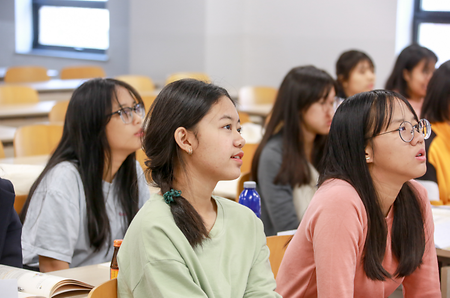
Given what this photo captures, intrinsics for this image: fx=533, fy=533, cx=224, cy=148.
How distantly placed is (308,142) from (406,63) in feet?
5.04

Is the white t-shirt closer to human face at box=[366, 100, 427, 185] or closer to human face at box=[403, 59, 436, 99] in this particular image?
human face at box=[366, 100, 427, 185]

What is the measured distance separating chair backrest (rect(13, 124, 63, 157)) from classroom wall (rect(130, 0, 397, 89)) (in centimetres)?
260

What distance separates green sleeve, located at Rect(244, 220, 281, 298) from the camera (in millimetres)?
1222

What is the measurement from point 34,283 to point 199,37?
507cm

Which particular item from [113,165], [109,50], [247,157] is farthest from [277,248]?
[109,50]

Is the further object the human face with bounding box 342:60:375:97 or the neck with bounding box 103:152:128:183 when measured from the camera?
the human face with bounding box 342:60:375:97

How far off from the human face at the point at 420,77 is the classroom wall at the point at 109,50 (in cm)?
448

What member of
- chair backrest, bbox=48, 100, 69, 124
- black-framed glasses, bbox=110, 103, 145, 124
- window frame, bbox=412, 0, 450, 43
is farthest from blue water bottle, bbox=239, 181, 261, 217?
window frame, bbox=412, 0, 450, 43

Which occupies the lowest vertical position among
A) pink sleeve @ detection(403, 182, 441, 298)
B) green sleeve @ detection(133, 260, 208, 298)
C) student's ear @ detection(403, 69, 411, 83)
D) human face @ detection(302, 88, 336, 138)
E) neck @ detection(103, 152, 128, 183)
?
pink sleeve @ detection(403, 182, 441, 298)

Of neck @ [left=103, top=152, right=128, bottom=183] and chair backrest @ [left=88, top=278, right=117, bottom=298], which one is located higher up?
neck @ [left=103, top=152, right=128, bottom=183]

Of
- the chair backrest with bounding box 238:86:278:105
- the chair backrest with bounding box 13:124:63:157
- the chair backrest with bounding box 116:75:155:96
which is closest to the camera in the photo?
the chair backrest with bounding box 13:124:63:157

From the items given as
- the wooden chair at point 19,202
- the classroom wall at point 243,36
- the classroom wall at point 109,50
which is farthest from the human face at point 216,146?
the classroom wall at point 109,50

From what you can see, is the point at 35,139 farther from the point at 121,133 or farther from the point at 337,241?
the point at 337,241

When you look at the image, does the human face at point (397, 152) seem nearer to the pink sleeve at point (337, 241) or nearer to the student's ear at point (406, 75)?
the pink sleeve at point (337, 241)
